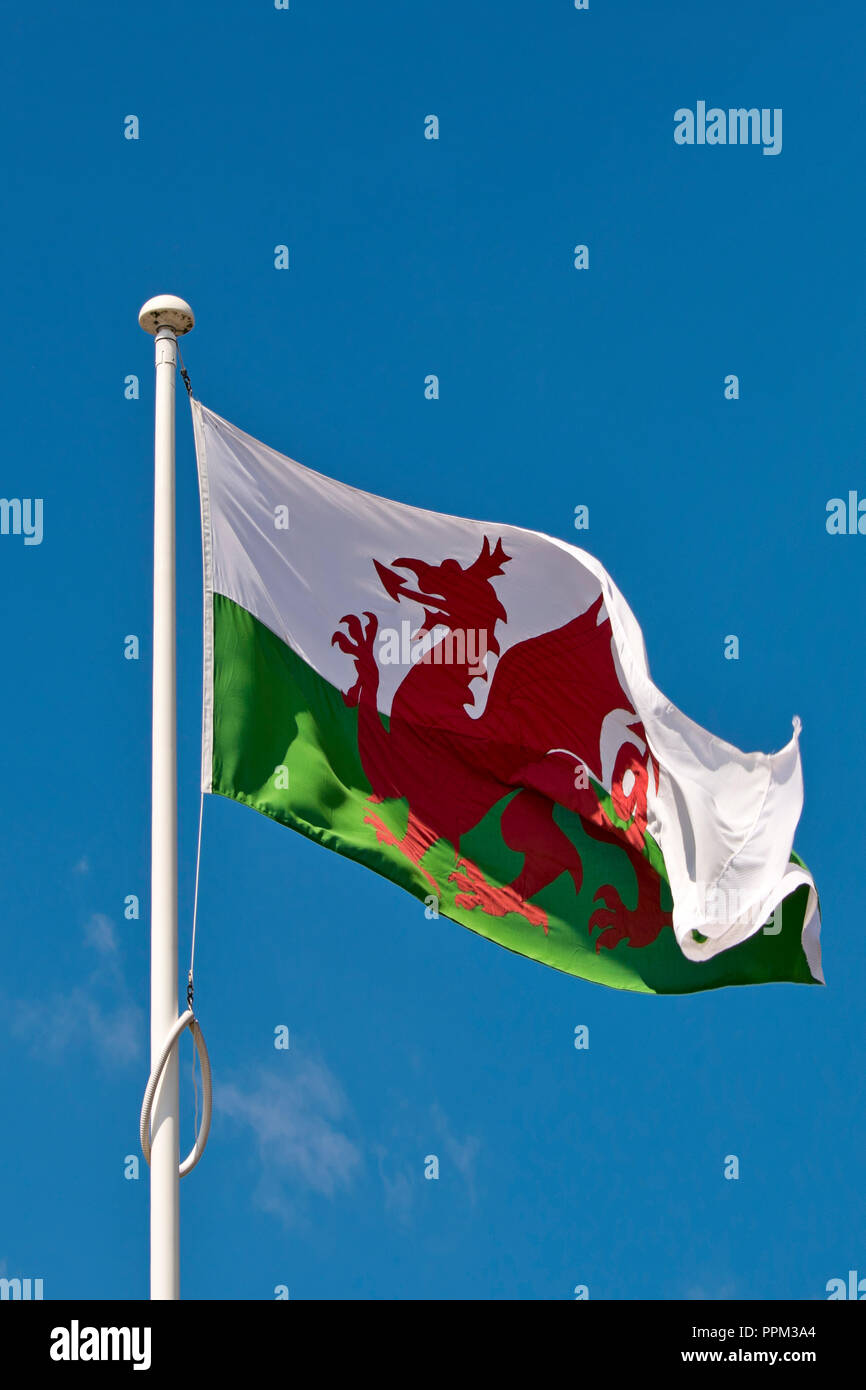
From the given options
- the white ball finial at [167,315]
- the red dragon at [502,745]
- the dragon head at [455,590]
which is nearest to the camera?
the white ball finial at [167,315]

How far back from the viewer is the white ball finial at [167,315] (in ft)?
51.0

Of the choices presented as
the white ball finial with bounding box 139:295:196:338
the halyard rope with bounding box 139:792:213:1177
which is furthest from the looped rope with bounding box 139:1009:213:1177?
the white ball finial with bounding box 139:295:196:338

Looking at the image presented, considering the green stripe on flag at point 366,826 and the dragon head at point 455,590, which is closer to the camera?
the green stripe on flag at point 366,826

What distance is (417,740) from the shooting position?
58.5 ft

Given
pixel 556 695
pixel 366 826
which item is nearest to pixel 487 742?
pixel 556 695

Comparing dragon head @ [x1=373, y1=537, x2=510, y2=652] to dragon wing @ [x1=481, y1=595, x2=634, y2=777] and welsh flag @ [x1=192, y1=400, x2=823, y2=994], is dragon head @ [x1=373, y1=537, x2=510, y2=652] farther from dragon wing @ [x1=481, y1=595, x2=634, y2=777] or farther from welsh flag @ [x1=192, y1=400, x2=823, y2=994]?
dragon wing @ [x1=481, y1=595, x2=634, y2=777]

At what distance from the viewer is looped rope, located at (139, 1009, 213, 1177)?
44.6 ft

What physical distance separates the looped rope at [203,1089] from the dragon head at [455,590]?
5498 mm

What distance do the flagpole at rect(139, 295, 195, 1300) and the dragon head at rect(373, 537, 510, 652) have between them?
3.34 m

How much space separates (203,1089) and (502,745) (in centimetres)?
526

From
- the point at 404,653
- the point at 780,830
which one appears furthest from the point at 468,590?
the point at 780,830

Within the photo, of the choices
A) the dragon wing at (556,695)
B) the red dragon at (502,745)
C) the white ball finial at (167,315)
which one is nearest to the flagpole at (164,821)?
the white ball finial at (167,315)

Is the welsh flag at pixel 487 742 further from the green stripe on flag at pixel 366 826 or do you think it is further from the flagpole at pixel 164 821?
the flagpole at pixel 164 821
